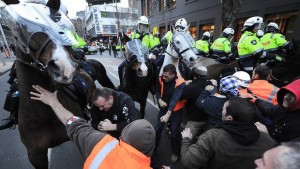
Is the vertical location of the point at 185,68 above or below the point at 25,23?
below

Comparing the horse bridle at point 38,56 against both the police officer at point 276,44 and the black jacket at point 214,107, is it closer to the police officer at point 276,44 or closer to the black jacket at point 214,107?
the black jacket at point 214,107

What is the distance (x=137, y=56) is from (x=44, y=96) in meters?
2.10

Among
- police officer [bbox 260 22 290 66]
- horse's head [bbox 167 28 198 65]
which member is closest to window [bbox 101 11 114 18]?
police officer [bbox 260 22 290 66]

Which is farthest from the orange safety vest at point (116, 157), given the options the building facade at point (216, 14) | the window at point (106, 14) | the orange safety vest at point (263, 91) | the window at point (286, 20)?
the window at point (106, 14)

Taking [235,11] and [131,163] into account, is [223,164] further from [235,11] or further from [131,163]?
[235,11]

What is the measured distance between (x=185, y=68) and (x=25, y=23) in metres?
3.55

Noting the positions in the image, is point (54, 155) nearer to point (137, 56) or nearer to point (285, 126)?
point (137, 56)

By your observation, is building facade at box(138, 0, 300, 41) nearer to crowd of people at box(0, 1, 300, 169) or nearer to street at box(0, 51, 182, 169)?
crowd of people at box(0, 1, 300, 169)

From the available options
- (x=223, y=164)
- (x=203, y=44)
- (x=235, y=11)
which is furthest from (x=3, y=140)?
(x=235, y=11)

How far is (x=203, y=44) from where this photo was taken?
8078 millimetres

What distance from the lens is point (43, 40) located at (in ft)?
5.26

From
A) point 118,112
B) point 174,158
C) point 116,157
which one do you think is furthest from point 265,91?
point 116,157

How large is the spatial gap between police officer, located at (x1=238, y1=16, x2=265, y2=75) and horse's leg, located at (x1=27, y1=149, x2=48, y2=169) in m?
5.37

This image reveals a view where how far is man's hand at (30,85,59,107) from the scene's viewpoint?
1935 millimetres
